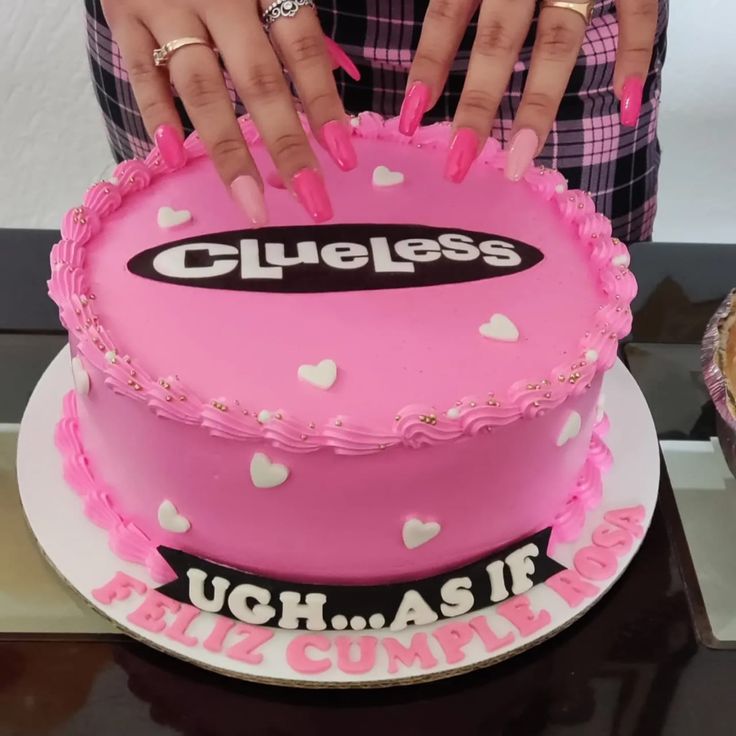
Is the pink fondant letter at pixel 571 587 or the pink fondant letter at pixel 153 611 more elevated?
the pink fondant letter at pixel 571 587

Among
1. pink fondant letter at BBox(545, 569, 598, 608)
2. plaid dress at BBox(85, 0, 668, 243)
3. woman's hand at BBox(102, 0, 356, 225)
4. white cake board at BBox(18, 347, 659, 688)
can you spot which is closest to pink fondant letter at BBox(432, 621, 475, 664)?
white cake board at BBox(18, 347, 659, 688)

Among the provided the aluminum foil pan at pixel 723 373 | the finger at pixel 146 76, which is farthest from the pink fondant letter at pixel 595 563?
the finger at pixel 146 76

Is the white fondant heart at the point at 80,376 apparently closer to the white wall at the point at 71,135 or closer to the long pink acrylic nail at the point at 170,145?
the long pink acrylic nail at the point at 170,145

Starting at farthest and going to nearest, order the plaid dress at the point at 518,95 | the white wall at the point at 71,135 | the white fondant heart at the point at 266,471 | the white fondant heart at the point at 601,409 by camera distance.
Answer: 1. the white wall at the point at 71,135
2. the plaid dress at the point at 518,95
3. the white fondant heart at the point at 601,409
4. the white fondant heart at the point at 266,471

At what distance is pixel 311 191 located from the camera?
38.7 inches

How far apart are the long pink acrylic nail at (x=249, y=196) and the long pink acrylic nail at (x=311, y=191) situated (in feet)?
0.14

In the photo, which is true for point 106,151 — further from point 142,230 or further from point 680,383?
point 680,383

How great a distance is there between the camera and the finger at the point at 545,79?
104 cm

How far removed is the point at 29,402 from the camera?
4.22ft

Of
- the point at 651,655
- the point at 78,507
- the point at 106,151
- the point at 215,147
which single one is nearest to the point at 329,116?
the point at 215,147

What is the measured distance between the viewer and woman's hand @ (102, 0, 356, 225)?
0.98 m

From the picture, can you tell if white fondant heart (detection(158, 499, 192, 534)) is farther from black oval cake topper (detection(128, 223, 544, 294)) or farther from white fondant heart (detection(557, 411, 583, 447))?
white fondant heart (detection(557, 411, 583, 447))

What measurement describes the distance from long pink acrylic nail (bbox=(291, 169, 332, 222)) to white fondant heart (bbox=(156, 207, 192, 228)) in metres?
0.21

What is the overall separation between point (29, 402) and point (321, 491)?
0.54 m
